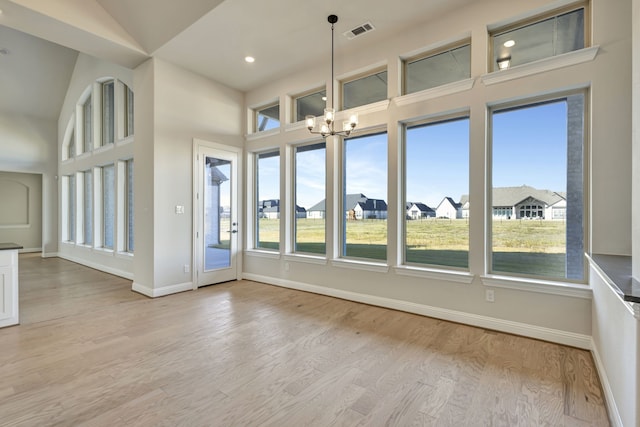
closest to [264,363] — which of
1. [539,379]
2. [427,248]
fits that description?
[539,379]

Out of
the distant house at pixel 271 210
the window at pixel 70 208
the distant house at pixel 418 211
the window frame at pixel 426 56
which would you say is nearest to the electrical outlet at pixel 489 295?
the distant house at pixel 418 211

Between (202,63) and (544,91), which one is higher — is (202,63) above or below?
above

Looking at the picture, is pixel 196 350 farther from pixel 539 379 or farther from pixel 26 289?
pixel 26 289

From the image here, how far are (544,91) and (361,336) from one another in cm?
310

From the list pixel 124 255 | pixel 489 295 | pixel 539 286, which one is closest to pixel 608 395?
pixel 539 286

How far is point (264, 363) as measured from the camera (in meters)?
2.54

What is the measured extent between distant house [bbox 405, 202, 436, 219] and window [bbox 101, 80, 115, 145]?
6446 mm

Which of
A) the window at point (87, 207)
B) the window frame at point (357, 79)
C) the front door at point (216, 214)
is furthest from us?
the window at point (87, 207)

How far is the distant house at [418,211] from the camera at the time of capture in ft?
12.9

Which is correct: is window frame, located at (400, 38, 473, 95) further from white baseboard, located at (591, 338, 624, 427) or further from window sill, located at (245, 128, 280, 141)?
white baseboard, located at (591, 338, 624, 427)

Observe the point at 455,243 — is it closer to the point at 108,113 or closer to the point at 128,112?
the point at 128,112

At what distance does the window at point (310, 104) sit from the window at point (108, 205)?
4.42m

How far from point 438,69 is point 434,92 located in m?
0.38

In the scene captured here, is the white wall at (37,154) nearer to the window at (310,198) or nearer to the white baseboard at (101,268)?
the white baseboard at (101,268)
